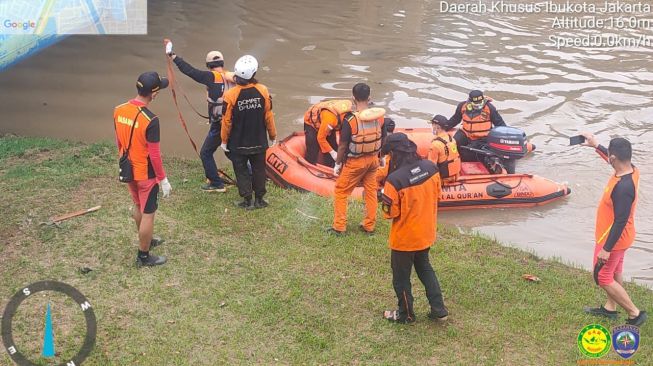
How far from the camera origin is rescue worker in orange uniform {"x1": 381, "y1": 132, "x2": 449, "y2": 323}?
488 centimetres

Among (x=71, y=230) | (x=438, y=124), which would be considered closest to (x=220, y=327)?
(x=71, y=230)

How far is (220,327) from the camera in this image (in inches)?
206

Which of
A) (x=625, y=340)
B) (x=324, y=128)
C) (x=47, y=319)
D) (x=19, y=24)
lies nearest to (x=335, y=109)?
(x=324, y=128)

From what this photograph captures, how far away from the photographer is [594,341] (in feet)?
17.2

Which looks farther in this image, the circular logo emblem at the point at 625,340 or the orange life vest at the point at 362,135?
the orange life vest at the point at 362,135

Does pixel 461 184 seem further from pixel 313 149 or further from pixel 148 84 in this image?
pixel 148 84

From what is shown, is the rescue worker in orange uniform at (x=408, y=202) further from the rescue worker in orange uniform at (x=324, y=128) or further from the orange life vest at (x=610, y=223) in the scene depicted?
the rescue worker in orange uniform at (x=324, y=128)

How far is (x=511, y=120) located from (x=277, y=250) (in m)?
7.66

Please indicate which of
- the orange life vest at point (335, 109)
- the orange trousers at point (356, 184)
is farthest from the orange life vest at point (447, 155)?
the orange trousers at point (356, 184)

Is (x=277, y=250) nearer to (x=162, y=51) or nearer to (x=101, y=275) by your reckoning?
(x=101, y=275)

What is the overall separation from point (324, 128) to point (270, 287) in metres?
3.02

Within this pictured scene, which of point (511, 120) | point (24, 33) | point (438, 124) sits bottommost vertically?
point (511, 120)

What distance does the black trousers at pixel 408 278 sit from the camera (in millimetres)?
5133

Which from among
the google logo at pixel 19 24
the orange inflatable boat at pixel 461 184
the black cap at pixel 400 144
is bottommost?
the orange inflatable boat at pixel 461 184
